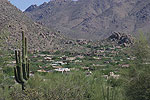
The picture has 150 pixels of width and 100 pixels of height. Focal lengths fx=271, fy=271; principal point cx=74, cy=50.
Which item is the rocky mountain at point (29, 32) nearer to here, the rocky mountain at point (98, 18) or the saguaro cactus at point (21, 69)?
the saguaro cactus at point (21, 69)

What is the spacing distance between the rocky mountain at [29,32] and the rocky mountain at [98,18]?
43.1 m

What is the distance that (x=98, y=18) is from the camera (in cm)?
15862

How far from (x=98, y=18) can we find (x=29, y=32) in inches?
3951

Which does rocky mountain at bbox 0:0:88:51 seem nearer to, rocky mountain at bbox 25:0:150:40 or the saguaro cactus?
the saguaro cactus

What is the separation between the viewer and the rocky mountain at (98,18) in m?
131

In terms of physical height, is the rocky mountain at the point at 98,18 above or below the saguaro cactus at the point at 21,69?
above

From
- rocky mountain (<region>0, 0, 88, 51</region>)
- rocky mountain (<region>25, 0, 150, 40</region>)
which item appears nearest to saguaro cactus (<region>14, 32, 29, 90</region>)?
rocky mountain (<region>0, 0, 88, 51</region>)

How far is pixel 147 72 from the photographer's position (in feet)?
42.1

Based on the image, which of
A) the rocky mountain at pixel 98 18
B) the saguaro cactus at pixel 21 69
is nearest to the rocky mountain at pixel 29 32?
the saguaro cactus at pixel 21 69

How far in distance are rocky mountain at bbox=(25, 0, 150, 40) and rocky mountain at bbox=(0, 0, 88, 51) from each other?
141ft

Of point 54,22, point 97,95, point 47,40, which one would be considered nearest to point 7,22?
point 47,40

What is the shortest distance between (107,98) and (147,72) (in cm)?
313

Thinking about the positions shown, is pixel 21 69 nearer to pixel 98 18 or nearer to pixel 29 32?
pixel 29 32

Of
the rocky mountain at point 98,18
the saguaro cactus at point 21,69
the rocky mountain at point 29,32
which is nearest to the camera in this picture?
the saguaro cactus at point 21,69
